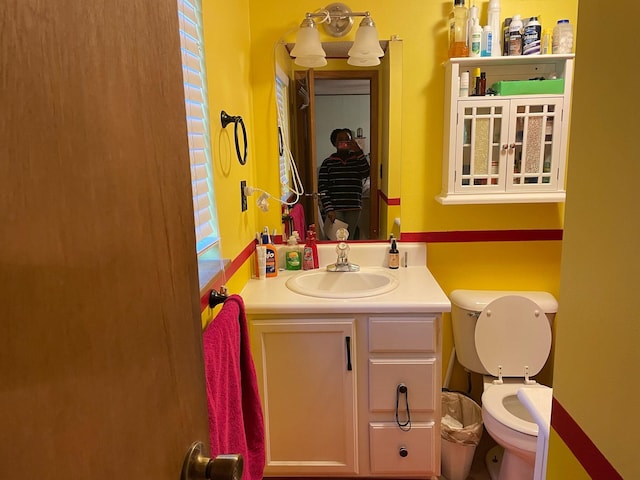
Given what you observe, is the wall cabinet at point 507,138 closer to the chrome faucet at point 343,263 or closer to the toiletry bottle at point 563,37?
the toiletry bottle at point 563,37

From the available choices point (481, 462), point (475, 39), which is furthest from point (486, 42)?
point (481, 462)

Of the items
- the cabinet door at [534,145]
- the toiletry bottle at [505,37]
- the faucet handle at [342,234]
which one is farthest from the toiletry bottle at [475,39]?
the faucet handle at [342,234]

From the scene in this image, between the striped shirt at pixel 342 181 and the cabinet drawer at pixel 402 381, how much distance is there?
77cm

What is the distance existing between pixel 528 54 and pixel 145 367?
1972mm

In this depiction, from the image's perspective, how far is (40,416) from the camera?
36cm

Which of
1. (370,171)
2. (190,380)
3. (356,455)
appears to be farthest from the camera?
(370,171)

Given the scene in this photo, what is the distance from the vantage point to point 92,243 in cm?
43

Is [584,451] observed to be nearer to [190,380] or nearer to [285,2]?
[190,380]

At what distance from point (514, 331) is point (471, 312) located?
0.63ft

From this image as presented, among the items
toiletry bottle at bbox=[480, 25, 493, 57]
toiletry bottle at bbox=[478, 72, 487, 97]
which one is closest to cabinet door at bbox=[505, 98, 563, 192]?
toiletry bottle at bbox=[478, 72, 487, 97]

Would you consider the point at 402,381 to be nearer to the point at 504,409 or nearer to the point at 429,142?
the point at 504,409

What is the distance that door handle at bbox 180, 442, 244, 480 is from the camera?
2.08 ft

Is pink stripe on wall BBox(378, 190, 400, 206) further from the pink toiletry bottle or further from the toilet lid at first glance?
the toilet lid

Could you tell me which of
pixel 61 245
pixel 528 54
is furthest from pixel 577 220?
pixel 528 54
